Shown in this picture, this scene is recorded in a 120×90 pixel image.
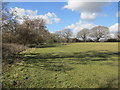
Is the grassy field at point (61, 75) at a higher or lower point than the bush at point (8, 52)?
lower

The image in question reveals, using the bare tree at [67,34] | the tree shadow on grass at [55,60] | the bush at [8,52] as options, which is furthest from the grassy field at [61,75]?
the bare tree at [67,34]

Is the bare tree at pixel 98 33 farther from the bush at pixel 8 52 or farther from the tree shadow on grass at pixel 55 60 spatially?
the bush at pixel 8 52

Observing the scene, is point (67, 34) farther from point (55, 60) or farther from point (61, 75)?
point (61, 75)

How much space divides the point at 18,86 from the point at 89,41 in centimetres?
2893

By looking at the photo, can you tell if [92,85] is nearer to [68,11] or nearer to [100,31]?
[68,11]

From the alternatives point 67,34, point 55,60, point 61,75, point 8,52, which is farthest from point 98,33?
point 61,75

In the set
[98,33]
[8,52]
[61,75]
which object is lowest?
[61,75]

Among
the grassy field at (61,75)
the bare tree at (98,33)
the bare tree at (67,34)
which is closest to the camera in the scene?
the grassy field at (61,75)

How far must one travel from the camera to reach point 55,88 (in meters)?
2.39

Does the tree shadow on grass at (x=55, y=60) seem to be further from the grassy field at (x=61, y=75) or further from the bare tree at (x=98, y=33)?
the bare tree at (x=98, y=33)

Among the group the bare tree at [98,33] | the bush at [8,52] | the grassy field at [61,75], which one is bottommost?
the grassy field at [61,75]

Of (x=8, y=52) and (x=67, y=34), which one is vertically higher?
(x=67, y=34)

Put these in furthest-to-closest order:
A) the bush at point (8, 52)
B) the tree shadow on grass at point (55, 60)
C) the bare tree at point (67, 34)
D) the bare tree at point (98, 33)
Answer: the bare tree at point (67, 34), the bare tree at point (98, 33), the bush at point (8, 52), the tree shadow on grass at point (55, 60)

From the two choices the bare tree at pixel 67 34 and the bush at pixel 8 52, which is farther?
the bare tree at pixel 67 34
